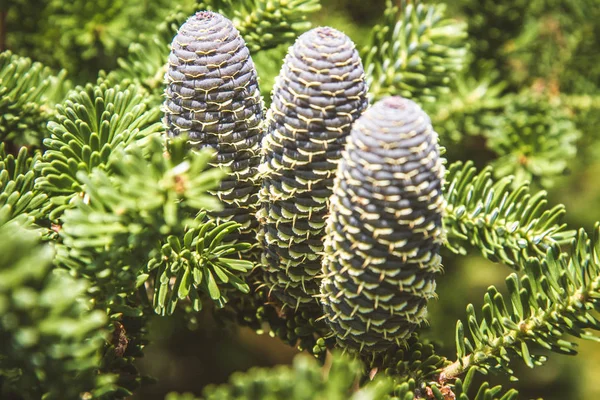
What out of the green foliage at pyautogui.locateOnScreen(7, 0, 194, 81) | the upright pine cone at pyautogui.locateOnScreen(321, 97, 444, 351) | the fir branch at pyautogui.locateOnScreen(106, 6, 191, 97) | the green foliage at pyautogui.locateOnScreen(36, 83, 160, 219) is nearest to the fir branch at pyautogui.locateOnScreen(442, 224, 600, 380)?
the upright pine cone at pyautogui.locateOnScreen(321, 97, 444, 351)

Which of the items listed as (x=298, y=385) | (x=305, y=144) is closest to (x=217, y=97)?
(x=305, y=144)

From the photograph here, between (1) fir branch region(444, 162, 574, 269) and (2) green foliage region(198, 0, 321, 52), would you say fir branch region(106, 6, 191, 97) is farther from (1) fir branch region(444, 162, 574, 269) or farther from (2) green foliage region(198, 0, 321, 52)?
(1) fir branch region(444, 162, 574, 269)

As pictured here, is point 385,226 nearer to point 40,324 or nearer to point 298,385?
point 298,385

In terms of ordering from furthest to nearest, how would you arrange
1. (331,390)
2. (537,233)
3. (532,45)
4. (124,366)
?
1. (532,45)
2. (537,233)
3. (124,366)
4. (331,390)

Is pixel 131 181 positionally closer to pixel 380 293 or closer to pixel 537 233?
pixel 380 293

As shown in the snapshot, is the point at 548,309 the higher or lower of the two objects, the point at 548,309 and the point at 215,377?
the higher

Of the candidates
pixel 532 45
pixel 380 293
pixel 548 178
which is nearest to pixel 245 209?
pixel 380 293
